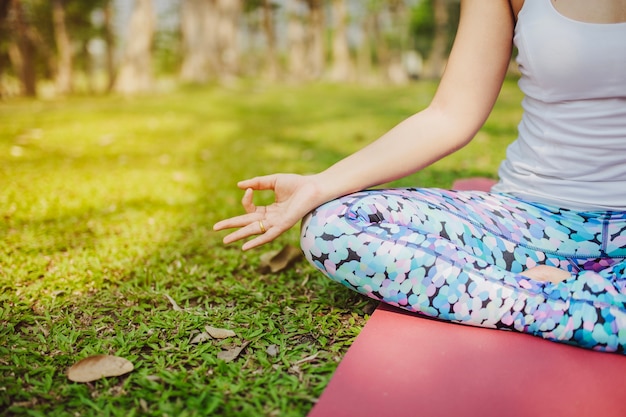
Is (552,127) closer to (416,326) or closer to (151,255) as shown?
(416,326)

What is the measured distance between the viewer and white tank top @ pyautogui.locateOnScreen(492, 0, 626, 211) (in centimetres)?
129

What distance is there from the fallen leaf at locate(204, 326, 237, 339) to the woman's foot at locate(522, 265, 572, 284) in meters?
0.84

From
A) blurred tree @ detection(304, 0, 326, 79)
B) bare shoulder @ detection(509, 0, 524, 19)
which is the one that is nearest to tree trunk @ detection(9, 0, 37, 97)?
blurred tree @ detection(304, 0, 326, 79)

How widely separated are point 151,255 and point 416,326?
1.15 m

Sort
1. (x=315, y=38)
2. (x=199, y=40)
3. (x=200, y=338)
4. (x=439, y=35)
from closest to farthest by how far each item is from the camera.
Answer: (x=200, y=338) < (x=199, y=40) < (x=439, y=35) < (x=315, y=38)

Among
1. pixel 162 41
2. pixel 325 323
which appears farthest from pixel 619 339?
pixel 162 41

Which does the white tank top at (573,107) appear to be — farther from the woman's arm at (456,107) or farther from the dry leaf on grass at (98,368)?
the dry leaf on grass at (98,368)

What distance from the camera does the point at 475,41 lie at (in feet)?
5.00

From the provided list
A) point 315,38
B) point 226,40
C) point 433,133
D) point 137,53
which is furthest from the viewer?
point 315,38

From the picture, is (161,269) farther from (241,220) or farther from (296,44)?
(296,44)

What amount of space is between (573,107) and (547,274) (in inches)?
18.5

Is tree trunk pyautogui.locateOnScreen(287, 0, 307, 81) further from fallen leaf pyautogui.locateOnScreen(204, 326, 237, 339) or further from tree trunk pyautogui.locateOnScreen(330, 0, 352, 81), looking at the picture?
fallen leaf pyautogui.locateOnScreen(204, 326, 237, 339)

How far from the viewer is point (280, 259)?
190 cm

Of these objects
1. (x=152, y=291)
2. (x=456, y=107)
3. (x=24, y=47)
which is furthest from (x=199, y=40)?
(x=456, y=107)
